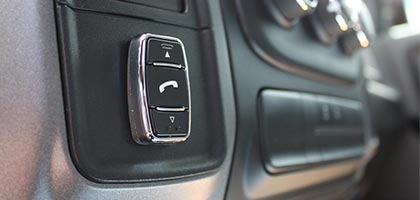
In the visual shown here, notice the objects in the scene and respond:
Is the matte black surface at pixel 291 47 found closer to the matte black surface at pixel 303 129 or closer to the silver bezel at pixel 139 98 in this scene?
the matte black surface at pixel 303 129

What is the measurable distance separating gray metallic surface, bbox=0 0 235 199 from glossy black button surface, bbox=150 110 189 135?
47 mm

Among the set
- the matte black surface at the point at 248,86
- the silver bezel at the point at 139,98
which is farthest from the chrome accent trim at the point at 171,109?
the matte black surface at the point at 248,86

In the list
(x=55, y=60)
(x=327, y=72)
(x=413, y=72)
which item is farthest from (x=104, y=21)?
(x=413, y=72)

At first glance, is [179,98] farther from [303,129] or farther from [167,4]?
[303,129]

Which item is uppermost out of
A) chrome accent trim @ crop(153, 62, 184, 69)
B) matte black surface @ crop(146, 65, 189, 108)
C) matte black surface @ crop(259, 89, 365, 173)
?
chrome accent trim @ crop(153, 62, 184, 69)

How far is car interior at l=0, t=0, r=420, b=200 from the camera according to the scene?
0.90 ft

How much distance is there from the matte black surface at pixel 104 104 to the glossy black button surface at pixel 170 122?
0.02 metres

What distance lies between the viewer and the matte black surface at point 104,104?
285 millimetres

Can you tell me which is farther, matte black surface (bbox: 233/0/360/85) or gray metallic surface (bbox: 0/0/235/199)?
matte black surface (bbox: 233/0/360/85)

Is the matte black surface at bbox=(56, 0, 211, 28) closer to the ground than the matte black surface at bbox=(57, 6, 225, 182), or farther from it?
farther from it

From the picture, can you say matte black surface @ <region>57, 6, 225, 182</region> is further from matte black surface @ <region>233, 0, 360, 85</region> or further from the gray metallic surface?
matte black surface @ <region>233, 0, 360, 85</region>

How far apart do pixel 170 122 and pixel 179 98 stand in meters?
0.02

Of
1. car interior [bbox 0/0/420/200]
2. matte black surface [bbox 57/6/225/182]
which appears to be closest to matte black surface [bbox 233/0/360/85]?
car interior [bbox 0/0/420/200]

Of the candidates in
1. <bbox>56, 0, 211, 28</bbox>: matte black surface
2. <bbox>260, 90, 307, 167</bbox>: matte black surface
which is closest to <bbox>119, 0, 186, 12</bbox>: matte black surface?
<bbox>56, 0, 211, 28</bbox>: matte black surface
